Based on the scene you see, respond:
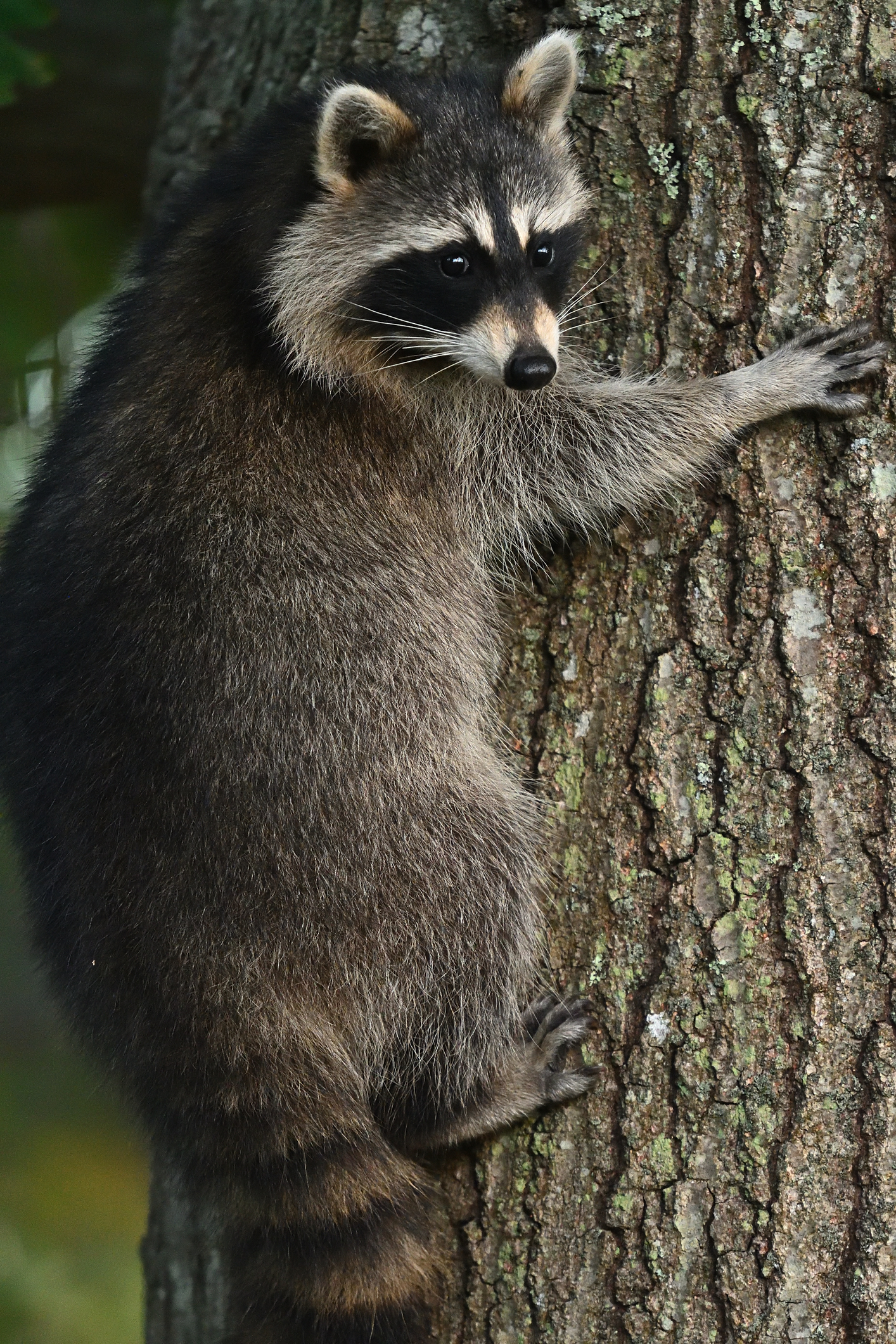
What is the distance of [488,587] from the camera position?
3326 mm

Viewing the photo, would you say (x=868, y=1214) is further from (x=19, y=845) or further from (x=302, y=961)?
(x=19, y=845)

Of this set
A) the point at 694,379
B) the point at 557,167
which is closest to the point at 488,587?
the point at 694,379

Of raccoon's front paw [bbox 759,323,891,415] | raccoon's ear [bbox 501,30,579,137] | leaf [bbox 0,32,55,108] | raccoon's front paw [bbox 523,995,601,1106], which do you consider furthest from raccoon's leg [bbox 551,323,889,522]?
leaf [bbox 0,32,55,108]

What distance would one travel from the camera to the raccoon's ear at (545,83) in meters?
3.01

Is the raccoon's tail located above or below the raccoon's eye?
below

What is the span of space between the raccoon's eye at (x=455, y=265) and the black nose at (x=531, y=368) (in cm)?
33

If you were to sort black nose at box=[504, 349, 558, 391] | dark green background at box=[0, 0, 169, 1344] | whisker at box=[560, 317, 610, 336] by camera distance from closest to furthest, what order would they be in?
black nose at box=[504, 349, 558, 391]
whisker at box=[560, 317, 610, 336]
dark green background at box=[0, 0, 169, 1344]

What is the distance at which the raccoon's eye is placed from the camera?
3.14 metres

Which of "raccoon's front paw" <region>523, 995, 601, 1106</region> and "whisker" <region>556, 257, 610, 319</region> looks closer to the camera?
"raccoon's front paw" <region>523, 995, 601, 1106</region>

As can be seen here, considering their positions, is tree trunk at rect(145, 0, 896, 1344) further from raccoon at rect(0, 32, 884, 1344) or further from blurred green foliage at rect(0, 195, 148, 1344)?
blurred green foliage at rect(0, 195, 148, 1344)

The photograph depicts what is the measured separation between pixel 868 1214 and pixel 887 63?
2392mm

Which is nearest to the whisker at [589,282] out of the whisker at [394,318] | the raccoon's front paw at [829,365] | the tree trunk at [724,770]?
the tree trunk at [724,770]

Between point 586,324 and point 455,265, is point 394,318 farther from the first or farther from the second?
point 586,324

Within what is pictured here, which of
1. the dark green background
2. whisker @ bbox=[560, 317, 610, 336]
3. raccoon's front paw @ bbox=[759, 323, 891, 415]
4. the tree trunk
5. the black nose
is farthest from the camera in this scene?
the dark green background
